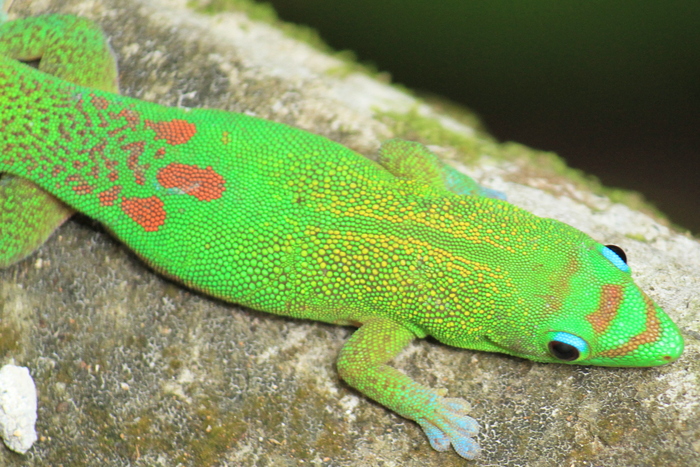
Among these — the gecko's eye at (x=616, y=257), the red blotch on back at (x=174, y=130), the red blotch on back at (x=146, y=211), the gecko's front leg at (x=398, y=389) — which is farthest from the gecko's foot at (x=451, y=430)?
the red blotch on back at (x=174, y=130)

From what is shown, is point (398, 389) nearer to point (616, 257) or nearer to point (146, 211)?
point (616, 257)

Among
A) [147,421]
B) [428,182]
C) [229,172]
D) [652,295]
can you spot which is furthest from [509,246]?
[147,421]

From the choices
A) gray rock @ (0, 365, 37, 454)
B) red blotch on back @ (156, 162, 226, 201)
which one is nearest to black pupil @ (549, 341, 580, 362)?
red blotch on back @ (156, 162, 226, 201)

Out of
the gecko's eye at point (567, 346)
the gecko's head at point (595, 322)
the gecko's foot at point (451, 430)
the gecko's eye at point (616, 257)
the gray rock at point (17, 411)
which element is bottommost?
the gray rock at point (17, 411)

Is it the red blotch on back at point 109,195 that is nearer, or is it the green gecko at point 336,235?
the green gecko at point 336,235

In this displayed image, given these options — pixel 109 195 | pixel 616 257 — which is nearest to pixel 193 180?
pixel 109 195

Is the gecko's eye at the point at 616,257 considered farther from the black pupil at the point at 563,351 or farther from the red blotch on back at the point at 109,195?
the red blotch on back at the point at 109,195

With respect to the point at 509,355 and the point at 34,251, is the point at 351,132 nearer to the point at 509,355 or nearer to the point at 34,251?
the point at 509,355

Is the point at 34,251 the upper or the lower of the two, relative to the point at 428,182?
lower
